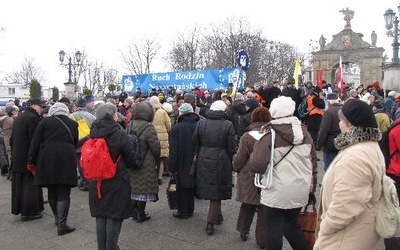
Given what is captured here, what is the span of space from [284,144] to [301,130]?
0.25 m

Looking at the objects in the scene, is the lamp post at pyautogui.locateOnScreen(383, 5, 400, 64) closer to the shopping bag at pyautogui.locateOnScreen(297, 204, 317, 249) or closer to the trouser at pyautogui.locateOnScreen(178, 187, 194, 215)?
the trouser at pyautogui.locateOnScreen(178, 187, 194, 215)

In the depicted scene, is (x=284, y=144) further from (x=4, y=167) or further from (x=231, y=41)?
→ (x=231, y=41)

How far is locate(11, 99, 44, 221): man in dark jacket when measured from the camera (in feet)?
21.9

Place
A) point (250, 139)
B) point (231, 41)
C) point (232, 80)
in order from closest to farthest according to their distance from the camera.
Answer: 1. point (250, 139)
2. point (232, 80)
3. point (231, 41)

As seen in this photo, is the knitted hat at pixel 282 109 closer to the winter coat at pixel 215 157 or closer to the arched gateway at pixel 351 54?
the winter coat at pixel 215 157

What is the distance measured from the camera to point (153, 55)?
53094 millimetres

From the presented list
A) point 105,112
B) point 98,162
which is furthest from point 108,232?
point 105,112

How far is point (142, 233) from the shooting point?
237 inches

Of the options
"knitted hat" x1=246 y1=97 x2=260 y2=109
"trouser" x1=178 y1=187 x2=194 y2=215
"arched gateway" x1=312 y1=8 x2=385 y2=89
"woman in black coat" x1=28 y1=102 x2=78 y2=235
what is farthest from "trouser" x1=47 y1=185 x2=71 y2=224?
"arched gateway" x1=312 y1=8 x2=385 y2=89

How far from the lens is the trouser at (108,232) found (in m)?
4.68

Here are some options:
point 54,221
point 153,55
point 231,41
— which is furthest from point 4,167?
point 153,55

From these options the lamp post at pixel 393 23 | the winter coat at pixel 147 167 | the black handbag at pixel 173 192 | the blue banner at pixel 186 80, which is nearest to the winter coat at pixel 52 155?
the winter coat at pixel 147 167

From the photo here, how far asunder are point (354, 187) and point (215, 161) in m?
3.18

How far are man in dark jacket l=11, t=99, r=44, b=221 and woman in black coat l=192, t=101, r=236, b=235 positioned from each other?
2840 millimetres
